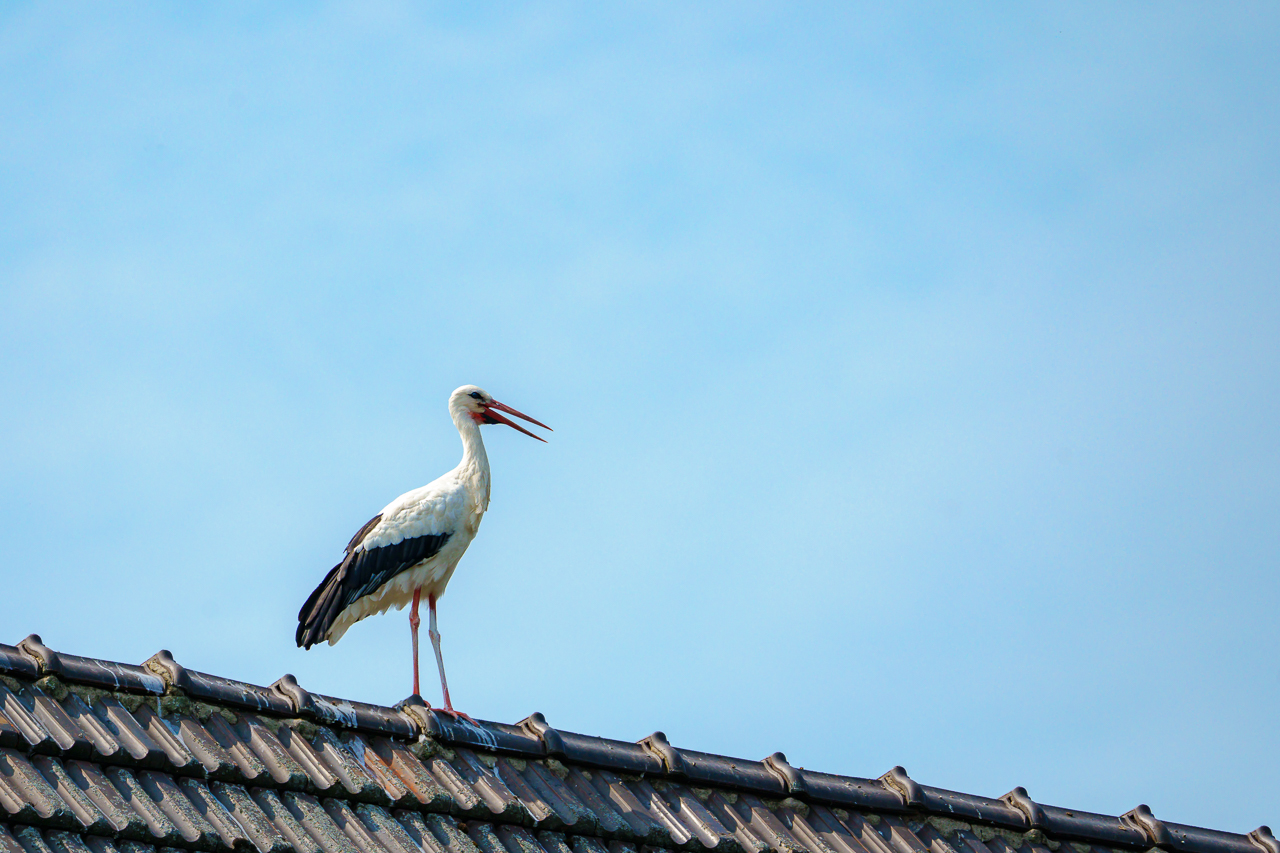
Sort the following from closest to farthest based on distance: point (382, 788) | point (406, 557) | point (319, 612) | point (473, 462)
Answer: point (382, 788) → point (319, 612) → point (406, 557) → point (473, 462)

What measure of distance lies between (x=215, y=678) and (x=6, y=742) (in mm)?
861

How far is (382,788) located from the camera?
15.8 feet

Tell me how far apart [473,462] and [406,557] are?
32.4 inches

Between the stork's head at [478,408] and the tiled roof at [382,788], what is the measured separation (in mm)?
3685

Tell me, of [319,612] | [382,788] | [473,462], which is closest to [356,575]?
[319,612]

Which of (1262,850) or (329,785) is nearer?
(329,785)

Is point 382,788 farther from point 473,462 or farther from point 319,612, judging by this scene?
point 473,462

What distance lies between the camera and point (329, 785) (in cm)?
469

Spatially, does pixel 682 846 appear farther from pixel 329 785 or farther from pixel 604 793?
pixel 329 785

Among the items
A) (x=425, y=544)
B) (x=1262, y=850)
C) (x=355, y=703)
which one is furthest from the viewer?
(x=425, y=544)

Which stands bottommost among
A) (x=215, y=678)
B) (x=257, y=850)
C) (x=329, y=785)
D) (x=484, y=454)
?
(x=257, y=850)

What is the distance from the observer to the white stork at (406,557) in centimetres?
796

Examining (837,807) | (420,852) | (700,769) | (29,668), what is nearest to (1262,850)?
(837,807)

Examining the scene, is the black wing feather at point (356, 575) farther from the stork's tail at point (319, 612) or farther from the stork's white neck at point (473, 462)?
the stork's white neck at point (473, 462)
